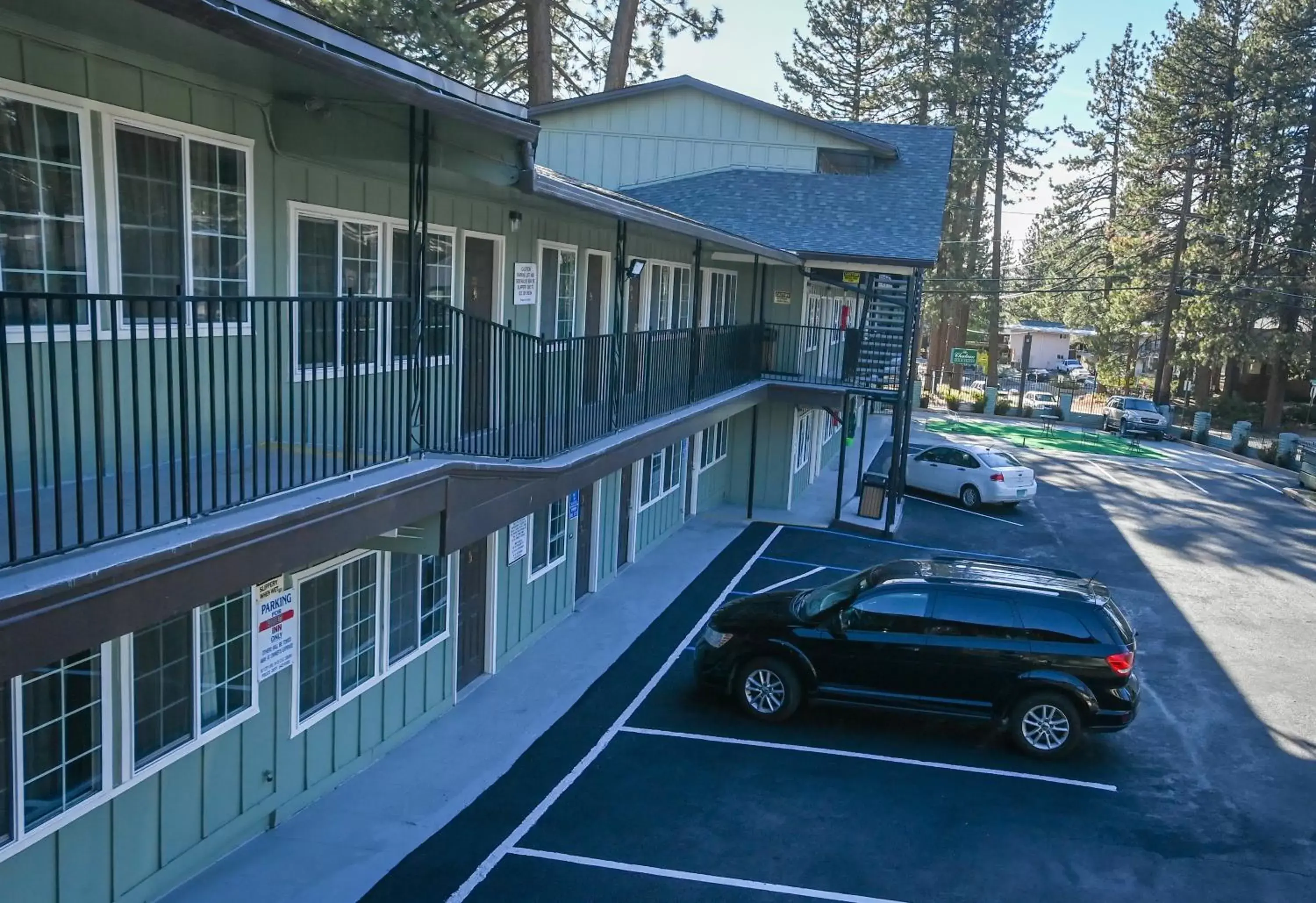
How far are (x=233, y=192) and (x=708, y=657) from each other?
6918 millimetres

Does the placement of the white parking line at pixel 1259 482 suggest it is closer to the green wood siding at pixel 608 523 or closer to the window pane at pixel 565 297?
the green wood siding at pixel 608 523

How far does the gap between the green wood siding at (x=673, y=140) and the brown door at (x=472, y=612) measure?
14.3 meters

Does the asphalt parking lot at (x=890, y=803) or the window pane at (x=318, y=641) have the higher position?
the window pane at (x=318, y=641)

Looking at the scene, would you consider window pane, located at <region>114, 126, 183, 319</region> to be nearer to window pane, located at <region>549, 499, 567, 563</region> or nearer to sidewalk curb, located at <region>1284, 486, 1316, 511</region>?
window pane, located at <region>549, 499, 567, 563</region>

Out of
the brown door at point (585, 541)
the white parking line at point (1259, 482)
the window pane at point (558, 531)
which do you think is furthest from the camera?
the white parking line at point (1259, 482)

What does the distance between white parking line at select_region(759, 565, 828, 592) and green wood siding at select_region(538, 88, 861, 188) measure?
10501mm

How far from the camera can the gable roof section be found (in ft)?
75.3

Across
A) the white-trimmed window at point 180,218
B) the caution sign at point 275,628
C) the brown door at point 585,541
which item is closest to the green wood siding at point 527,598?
the brown door at point 585,541

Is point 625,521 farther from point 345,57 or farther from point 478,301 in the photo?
point 345,57

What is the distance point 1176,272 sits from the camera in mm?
42125

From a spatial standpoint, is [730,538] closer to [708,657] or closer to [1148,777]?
[708,657]

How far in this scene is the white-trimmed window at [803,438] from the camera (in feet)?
77.2

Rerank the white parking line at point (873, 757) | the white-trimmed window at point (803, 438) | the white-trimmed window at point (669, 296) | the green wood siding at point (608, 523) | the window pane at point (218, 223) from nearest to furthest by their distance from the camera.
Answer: the window pane at point (218, 223) < the white parking line at point (873, 757) < the green wood siding at point (608, 523) < the white-trimmed window at point (669, 296) < the white-trimmed window at point (803, 438)

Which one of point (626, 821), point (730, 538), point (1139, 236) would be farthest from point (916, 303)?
point (1139, 236)
